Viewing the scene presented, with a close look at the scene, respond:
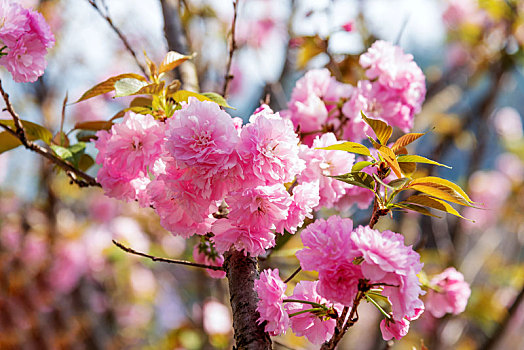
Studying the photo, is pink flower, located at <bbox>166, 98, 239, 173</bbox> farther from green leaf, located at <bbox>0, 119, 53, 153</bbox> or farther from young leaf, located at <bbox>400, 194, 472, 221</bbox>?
green leaf, located at <bbox>0, 119, 53, 153</bbox>

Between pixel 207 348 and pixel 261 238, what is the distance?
4.69ft

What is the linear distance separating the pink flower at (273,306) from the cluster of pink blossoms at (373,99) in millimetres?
351

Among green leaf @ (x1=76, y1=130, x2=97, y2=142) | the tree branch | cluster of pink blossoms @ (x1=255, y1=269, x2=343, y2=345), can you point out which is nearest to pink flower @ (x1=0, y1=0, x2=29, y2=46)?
green leaf @ (x1=76, y1=130, x2=97, y2=142)

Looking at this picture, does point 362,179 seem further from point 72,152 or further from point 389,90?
point 72,152

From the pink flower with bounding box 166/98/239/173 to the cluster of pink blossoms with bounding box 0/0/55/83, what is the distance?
0.99 feet

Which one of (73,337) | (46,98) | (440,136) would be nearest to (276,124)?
(440,136)

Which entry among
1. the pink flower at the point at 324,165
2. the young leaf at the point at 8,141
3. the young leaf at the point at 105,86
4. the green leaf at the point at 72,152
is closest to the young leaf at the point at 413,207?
the pink flower at the point at 324,165

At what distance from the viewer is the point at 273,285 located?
558mm

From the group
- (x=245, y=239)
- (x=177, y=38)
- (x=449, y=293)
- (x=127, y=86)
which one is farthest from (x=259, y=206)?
(x=177, y=38)

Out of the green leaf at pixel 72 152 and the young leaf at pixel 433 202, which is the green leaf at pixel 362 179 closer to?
the young leaf at pixel 433 202

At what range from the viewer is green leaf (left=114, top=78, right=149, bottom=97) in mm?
615

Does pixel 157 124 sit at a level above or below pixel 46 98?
above

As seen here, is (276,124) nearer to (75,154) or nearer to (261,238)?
(261,238)

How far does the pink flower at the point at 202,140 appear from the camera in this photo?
1.72ft
